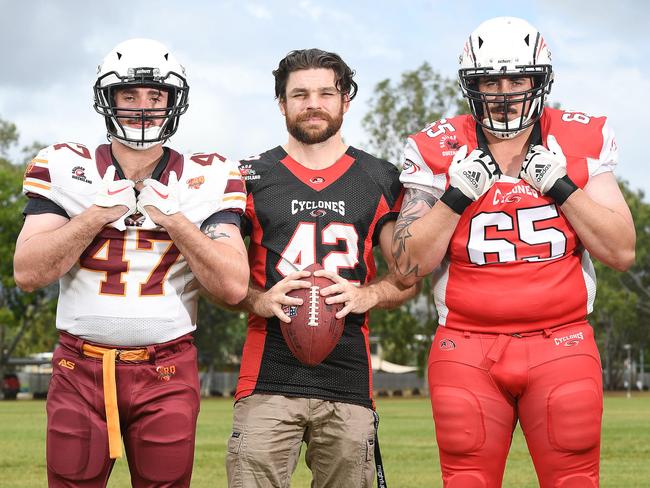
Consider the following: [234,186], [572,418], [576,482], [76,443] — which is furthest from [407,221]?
[76,443]

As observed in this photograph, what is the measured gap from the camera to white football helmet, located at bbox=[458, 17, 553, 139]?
15.8 feet

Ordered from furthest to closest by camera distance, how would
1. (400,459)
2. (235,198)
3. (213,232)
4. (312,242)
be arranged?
(400,459)
(312,242)
(235,198)
(213,232)

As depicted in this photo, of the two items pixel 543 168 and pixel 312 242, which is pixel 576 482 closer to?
pixel 543 168

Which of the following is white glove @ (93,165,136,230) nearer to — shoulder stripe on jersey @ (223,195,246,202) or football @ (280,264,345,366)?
shoulder stripe on jersey @ (223,195,246,202)

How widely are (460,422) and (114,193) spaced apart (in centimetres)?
184

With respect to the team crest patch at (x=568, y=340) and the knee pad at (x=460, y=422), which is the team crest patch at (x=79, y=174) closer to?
the knee pad at (x=460, y=422)

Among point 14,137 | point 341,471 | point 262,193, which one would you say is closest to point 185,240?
point 262,193

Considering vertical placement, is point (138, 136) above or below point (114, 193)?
above

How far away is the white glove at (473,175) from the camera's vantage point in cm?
467

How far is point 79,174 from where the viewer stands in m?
4.82

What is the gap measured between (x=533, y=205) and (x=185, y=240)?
1.60 metres

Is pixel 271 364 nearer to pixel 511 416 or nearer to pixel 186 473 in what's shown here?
pixel 186 473

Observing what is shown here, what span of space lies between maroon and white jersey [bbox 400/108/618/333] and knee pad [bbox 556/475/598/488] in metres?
0.68

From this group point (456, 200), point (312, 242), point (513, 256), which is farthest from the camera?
point (312, 242)
